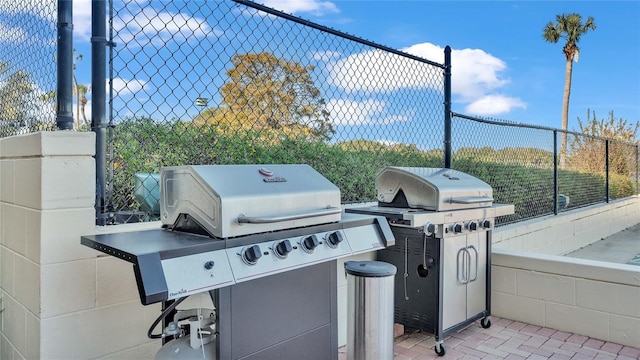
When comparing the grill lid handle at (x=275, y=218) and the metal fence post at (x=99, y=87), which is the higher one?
the metal fence post at (x=99, y=87)

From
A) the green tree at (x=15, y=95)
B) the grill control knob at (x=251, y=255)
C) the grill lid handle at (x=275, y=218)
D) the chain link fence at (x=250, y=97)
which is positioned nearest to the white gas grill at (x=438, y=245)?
the chain link fence at (x=250, y=97)

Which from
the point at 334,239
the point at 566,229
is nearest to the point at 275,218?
the point at 334,239

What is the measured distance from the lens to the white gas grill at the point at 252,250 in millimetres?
1337

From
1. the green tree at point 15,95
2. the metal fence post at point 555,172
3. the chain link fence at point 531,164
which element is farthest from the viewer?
the metal fence post at point 555,172

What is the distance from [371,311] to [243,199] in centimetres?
91

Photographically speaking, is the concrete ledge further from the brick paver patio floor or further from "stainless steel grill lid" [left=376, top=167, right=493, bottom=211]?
the brick paver patio floor

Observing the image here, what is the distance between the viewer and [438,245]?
2752mm

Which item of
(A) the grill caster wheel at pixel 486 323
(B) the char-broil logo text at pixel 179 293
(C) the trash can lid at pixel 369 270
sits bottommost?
(A) the grill caster wheel at pixel 486 323

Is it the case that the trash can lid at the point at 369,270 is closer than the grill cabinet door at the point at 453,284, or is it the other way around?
the trash can lid at the point at 369,270

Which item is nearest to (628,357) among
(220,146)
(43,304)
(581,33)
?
(220,146)

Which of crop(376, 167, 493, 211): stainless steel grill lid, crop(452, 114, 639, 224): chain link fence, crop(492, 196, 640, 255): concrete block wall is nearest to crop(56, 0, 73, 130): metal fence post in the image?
crop(376, 167, 493, 211): stainless steel grill lid

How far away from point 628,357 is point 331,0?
3.50 metres

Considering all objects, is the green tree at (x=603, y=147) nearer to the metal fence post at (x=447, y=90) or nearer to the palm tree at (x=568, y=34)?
the palm tree at (x=568, y=34)

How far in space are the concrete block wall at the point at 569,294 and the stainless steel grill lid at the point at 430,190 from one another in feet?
2.36
